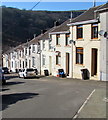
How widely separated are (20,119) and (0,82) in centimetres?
1365

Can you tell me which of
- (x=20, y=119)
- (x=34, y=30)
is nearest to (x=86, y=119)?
(x=20, y=119)

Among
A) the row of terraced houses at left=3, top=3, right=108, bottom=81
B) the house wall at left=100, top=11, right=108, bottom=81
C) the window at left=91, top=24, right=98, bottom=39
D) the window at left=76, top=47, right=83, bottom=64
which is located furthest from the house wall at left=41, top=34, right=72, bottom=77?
the house wall at left=100, top=11, right=108, bottom=81

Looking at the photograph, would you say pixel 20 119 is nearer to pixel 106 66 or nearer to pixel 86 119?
pixel 86 119

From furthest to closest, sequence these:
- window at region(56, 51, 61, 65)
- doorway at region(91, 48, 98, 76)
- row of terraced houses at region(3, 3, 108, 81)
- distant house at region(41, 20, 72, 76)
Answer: window at region(56, 51, 61, 65)
distant house at region(41, 20, 72, 76)
doorway at region(91, 48, 98, 76)
row of terraced houses at region(3, 3, 108, 81)

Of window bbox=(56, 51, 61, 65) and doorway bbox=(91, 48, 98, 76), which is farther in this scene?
window bbox=(56, 51, 61, 65)

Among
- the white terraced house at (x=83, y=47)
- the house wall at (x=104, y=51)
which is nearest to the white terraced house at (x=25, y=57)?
the white terraced house at (x=83, y=47)

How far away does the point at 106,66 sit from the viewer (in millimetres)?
20094

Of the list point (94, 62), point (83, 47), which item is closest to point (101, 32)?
point (94, 62)

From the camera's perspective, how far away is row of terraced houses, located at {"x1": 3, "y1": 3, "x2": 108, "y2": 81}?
67.9 ft

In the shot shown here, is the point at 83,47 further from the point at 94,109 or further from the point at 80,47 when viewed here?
the point at 94,109

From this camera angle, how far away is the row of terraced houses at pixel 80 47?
2069cm

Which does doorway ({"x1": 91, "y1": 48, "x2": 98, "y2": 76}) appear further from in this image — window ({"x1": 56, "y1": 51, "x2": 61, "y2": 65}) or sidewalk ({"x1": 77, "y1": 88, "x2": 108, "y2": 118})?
sidewalk ({"x1": 77, "y1": 88, "x2": 108, "y2": 118})

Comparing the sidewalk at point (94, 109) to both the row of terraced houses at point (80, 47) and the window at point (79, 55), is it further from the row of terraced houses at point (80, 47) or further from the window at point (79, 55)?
the window at point (79, 55)

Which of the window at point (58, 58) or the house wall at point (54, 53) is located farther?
the window at point (58, 58)
